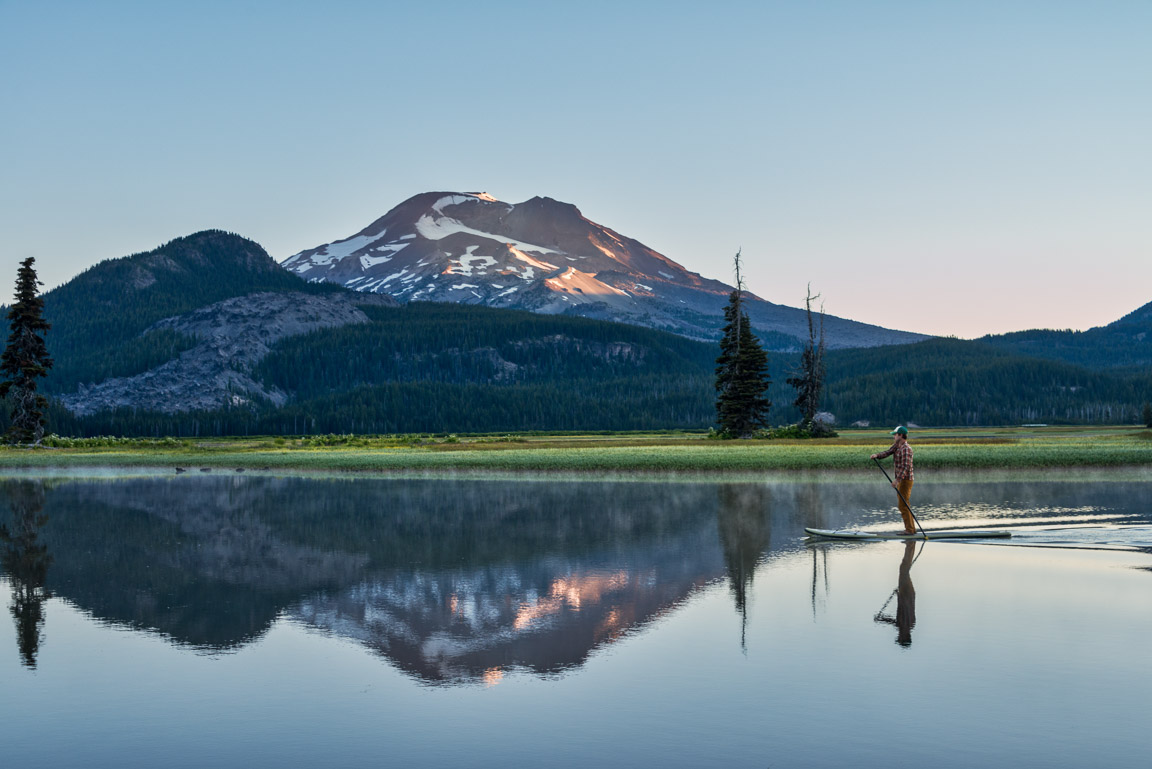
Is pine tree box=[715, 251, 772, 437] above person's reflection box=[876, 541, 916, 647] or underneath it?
above

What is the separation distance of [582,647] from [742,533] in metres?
14.6

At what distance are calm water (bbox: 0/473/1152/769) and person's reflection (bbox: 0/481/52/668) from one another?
12cm

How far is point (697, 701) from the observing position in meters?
13.2

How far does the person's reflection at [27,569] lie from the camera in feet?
59.3

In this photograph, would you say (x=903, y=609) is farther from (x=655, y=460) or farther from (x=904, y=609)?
(x=655, y=460)

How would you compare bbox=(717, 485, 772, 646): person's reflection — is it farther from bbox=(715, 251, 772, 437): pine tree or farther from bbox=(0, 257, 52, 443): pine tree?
bbox=(0, 257, 52, 443): pine tree

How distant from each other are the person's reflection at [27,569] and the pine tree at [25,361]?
194 feet

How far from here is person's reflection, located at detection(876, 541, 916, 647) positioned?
1666 cm

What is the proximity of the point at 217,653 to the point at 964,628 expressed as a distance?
1217 cm

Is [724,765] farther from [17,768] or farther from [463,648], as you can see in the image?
[17,768]

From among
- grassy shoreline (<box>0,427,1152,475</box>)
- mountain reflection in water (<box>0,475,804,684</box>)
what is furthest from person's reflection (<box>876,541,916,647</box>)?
grassy shoreline (<box>0,427,1152,475</box>)

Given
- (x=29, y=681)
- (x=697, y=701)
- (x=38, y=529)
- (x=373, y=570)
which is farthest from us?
(x=38, y=529)

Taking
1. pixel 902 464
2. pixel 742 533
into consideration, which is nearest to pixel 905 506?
pixel 902 464

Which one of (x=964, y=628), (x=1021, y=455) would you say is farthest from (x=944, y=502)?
(x=1021, y=455)
